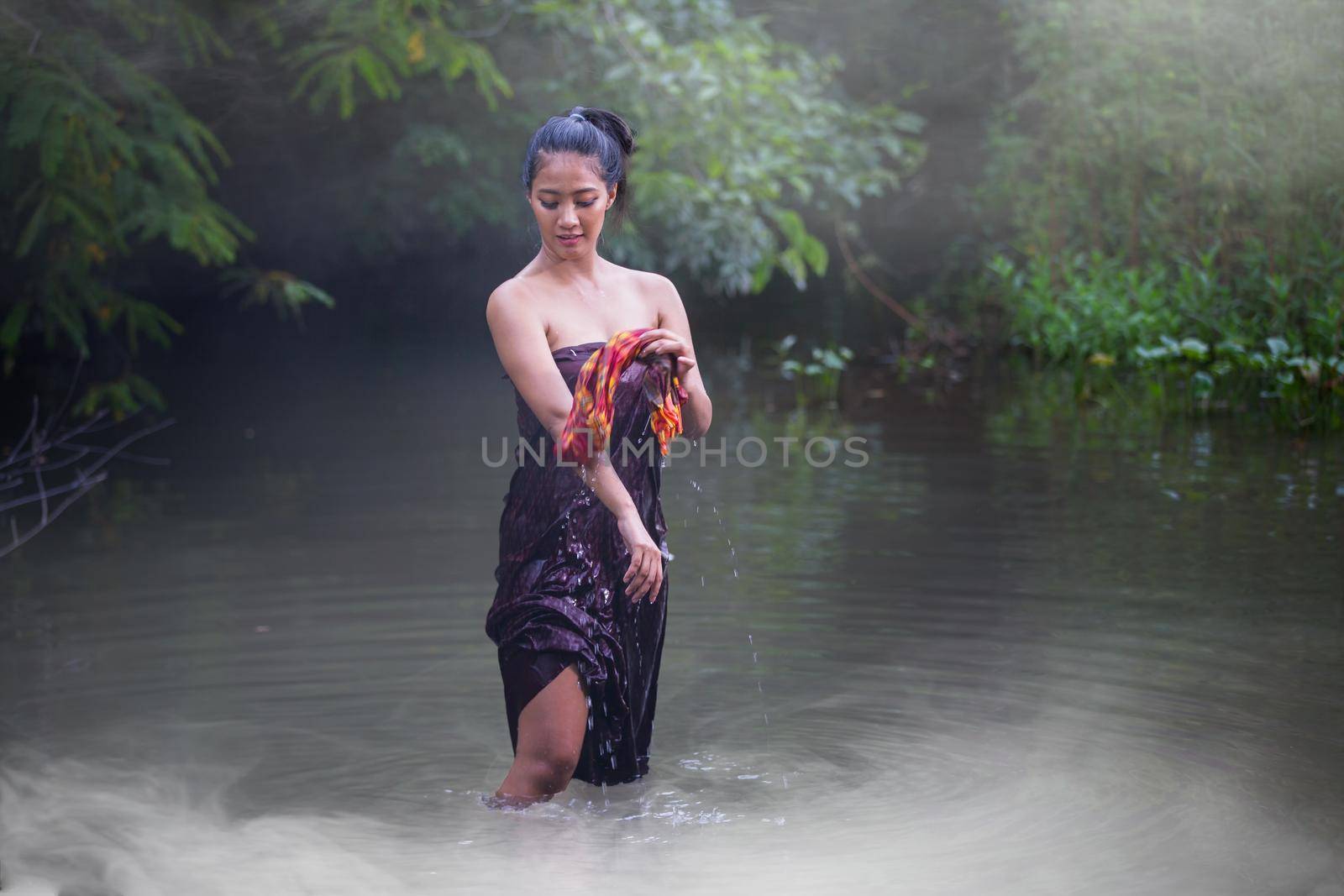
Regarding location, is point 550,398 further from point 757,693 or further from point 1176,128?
point 1176,128

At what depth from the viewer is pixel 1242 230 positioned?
13.6 metres

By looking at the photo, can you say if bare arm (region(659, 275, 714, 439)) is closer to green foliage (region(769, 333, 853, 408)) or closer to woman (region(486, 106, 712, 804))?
woman (region(486, 106, 712, 804))

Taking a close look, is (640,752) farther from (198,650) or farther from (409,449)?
(409,449)

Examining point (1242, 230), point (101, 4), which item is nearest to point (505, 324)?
point (101, 4)

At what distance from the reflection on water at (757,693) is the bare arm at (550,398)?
0.74 m

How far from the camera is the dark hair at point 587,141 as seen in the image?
3.74 meters

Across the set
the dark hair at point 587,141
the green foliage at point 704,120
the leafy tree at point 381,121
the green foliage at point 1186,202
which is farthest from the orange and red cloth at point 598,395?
the green foliage at point 704,120

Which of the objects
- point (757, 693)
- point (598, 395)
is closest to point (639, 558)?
point (598, 395)

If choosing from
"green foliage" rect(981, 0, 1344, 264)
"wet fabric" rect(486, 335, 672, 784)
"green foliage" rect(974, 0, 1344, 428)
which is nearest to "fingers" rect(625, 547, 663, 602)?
"wet fabric" rect(486, 335, 672, 784)

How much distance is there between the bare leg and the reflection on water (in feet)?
0.44

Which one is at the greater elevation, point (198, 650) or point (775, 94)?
point (775, 94)

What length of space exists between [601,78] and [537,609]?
12.1 meters

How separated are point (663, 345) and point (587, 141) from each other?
0.52 meters

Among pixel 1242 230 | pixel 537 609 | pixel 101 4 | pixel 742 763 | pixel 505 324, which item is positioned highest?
pixel 101 4
